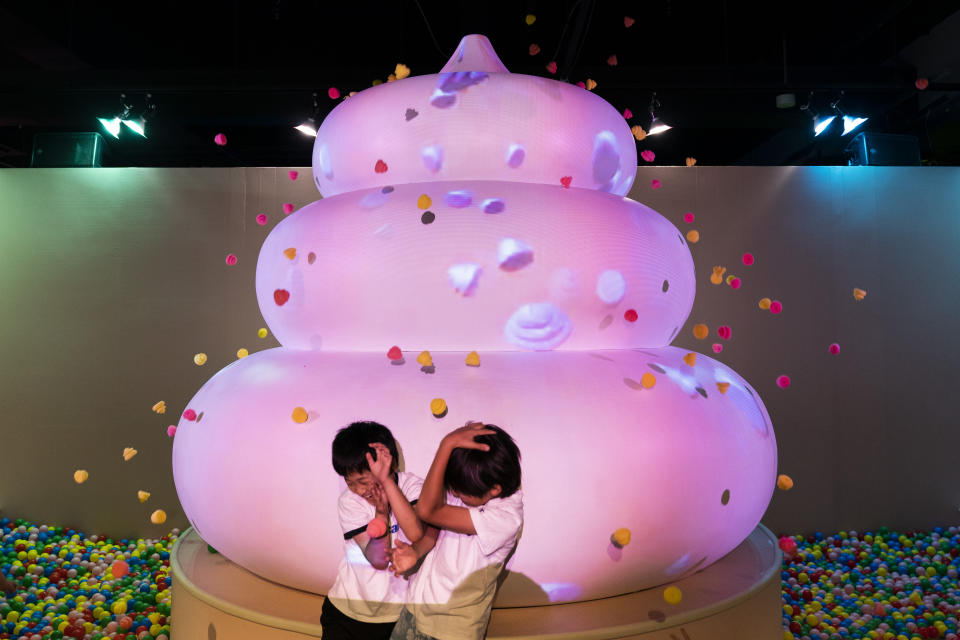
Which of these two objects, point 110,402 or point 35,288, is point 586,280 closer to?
point 110,402

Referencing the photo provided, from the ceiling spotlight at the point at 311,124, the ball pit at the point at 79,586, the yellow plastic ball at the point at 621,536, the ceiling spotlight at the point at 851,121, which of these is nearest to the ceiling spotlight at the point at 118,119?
the ceiling spotlight at the point at 311,124

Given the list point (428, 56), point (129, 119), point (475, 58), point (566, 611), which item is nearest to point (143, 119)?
point (129, 119)

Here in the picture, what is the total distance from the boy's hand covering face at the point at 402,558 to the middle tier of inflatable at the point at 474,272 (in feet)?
2.04

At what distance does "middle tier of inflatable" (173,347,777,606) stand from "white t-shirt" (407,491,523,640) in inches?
6.4

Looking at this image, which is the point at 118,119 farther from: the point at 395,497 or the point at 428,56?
the point at 395,497

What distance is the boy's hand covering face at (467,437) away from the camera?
1630 mm

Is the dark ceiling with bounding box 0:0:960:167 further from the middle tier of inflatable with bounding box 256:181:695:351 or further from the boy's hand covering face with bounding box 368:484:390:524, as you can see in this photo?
the boy's hand covering face with bounding box 368:484:390:524

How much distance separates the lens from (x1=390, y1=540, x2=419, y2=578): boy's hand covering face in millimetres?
1589

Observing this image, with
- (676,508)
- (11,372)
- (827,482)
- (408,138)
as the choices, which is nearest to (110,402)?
(11,372)

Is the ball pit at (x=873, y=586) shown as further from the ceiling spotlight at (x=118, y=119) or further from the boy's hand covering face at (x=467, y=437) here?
the ceiling spotlight at (x=118, y=119)

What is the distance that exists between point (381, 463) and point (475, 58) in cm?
158

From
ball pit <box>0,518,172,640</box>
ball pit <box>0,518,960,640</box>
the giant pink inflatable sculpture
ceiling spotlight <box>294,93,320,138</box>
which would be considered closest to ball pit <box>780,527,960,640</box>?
ball pit <box>0,518,960,640</box>

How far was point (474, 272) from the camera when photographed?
2.00m

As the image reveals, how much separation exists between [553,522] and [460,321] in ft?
2.06
